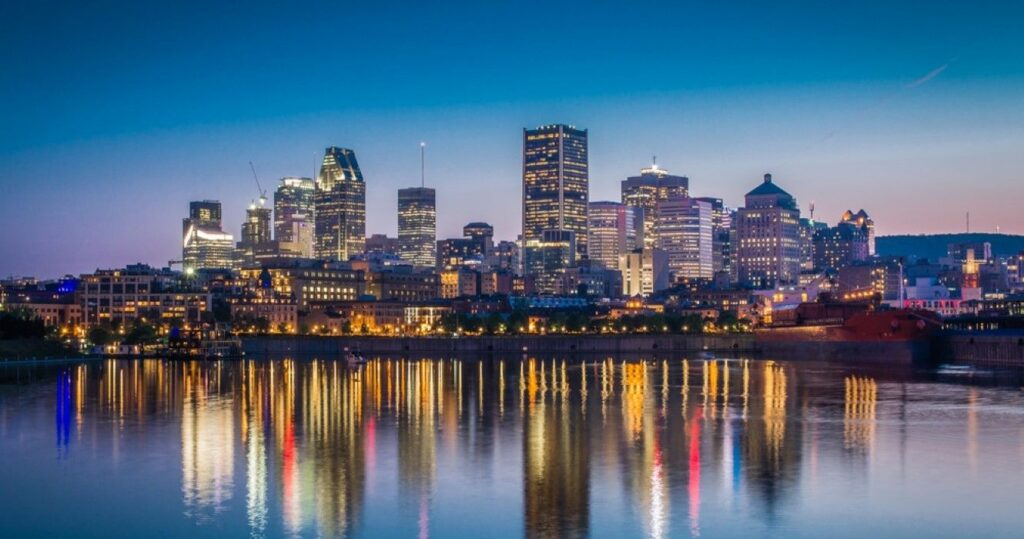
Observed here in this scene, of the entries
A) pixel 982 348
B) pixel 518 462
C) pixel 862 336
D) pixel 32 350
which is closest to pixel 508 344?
pixel 862 336

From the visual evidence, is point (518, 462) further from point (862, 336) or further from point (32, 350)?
point (32, 350)

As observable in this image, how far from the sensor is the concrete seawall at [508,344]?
174 m

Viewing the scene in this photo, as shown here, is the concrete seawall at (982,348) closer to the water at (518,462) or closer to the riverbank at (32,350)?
the water at (518,462)

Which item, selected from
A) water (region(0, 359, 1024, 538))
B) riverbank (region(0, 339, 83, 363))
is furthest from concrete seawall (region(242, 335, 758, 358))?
water (region(0, 359, 1024, 538))

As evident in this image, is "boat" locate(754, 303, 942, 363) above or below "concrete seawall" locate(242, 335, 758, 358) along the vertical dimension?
above

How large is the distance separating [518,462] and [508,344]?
140 meters

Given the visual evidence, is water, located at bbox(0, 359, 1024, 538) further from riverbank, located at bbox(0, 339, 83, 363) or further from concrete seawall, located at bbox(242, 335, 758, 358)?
concrete seawall, located at bbox(242, 335, 758, 358)

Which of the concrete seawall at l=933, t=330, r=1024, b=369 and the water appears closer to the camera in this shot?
the water

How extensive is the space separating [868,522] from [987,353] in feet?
305

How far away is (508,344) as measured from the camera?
183 meters

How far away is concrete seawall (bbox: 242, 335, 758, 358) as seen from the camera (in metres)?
174

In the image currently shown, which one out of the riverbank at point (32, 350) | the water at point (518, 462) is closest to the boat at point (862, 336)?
the water at point (518, 462)

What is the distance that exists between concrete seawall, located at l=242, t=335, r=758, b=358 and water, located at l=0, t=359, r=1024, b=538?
93444 millimetres

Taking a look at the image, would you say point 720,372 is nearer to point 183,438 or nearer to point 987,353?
point 987,353
